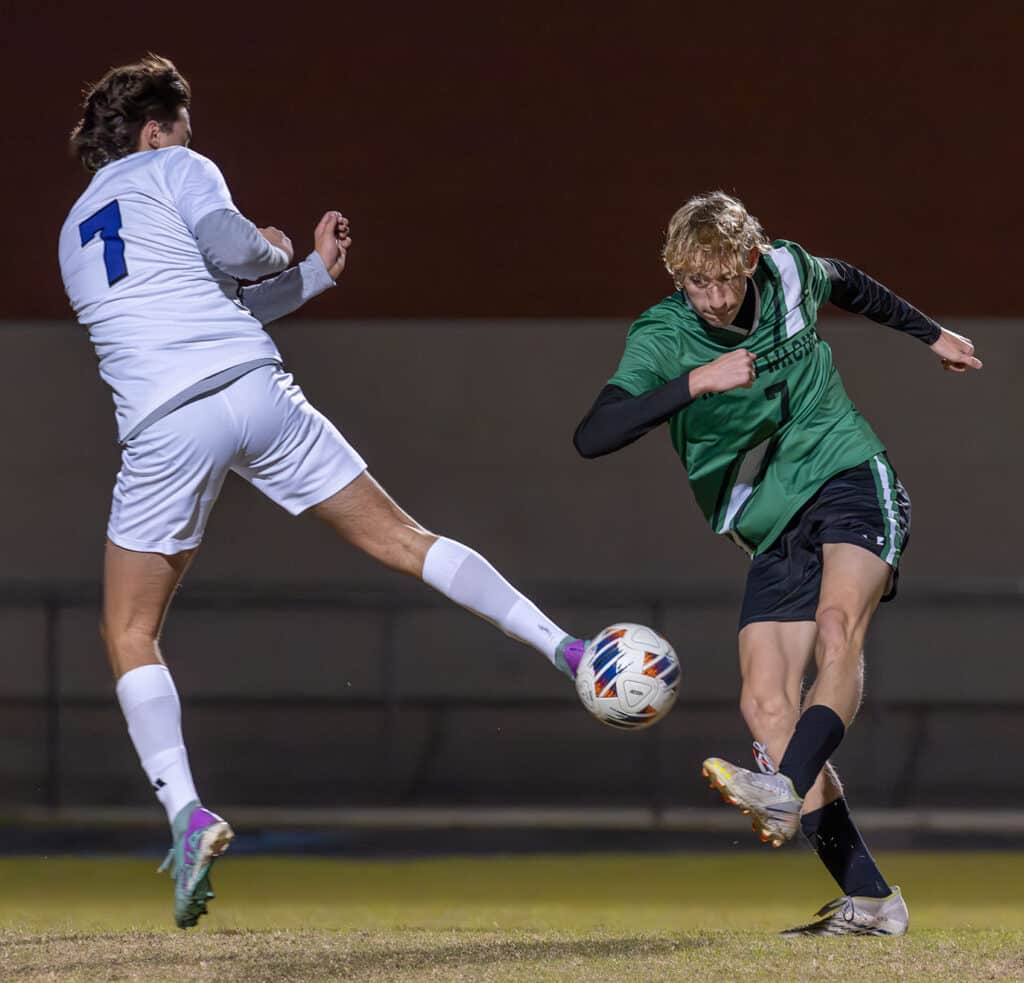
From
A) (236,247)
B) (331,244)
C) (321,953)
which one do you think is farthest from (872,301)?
(321,953)

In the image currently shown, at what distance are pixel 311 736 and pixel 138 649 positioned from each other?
594 cm

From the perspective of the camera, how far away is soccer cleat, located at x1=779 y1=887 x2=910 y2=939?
4504mm

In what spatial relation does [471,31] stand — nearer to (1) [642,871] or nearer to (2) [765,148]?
(2) [765,148]

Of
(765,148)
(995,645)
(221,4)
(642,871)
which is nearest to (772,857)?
(642,871)

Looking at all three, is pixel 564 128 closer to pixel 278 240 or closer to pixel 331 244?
pixel 331 244

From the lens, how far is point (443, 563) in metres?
4.10

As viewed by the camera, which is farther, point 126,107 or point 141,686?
point 126,107

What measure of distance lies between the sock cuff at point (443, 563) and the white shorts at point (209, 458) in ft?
0.96

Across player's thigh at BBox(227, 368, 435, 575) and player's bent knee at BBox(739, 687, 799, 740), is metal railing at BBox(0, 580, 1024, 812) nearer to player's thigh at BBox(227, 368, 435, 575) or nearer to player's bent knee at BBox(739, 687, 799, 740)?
player's bent knee at BBox(739, 687, 799, 740)

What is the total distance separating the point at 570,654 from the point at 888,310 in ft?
5.05

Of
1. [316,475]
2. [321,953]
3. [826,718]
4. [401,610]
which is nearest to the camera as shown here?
[826,718]

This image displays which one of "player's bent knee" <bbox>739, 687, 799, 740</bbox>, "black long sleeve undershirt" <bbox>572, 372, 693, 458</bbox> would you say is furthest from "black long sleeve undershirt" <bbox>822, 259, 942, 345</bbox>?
"player's bent knee" <bbox>739, 687, 799, 740</bbox>

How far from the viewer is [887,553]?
427cm

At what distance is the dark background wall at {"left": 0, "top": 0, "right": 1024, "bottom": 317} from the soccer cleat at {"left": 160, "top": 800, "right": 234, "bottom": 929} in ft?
19.5
